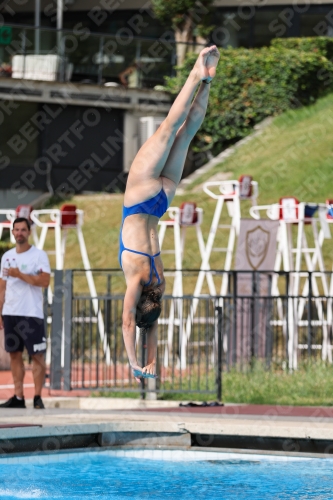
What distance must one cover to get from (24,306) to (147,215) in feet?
13.7

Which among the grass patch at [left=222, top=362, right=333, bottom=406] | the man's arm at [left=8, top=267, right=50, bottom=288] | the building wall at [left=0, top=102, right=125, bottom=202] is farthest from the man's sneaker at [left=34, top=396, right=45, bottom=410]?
the building wall at [left=0, top=102, right=125, bottom=202]

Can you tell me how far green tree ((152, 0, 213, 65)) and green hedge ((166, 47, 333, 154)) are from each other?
2.15m

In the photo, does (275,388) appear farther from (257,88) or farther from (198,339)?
(257,88)

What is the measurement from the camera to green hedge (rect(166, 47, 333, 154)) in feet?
92.4

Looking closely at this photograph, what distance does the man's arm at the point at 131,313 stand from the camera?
734 cm

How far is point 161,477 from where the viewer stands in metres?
8.65

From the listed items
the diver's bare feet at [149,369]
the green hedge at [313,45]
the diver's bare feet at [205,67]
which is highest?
the green hedge at [313,45]

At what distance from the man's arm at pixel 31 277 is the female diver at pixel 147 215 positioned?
12.1 feet

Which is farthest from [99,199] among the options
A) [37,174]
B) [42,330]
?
[42,330]

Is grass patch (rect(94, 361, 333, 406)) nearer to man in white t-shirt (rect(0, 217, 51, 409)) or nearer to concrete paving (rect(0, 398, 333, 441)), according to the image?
concrete paving (rect(0, 398, 333, 441))

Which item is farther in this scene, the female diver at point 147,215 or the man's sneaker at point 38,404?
the man's sneaker at point 38,404

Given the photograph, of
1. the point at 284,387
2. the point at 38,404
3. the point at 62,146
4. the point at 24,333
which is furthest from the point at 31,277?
the point at 62,146

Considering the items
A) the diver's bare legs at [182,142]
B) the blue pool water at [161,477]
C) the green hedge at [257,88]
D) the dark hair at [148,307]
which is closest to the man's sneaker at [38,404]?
the blue pool water at [161,477]

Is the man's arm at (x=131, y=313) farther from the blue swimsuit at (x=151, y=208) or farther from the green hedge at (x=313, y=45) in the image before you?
the green hedge at (x=313, y=45)
